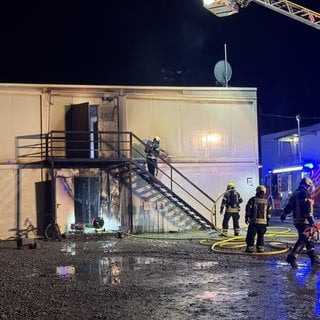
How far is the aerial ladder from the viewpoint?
1858 centimetres

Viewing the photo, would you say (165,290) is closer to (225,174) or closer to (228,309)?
(228,309)

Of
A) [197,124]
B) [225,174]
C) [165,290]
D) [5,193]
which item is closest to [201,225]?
[225,174]

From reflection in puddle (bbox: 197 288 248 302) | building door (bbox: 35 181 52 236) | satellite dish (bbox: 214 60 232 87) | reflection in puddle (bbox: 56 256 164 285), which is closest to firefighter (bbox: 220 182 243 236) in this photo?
reflection in puddle (bbox: 56 256 164 285)

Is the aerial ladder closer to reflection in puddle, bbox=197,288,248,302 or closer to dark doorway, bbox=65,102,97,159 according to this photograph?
dark doorway, bbox=65,102,97,159

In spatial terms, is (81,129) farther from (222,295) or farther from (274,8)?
(222,295)

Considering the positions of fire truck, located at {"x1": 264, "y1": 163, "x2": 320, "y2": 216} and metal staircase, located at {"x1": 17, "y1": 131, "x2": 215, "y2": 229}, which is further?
fire truck, located at {"x1": 264, "y1": 163, "x2": 320, "y2": 216}

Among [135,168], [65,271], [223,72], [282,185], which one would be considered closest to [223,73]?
[223,72]

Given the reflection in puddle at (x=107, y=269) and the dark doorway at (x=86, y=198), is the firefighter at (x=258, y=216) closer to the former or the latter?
the reflection in puddle at (x=107, y=269)


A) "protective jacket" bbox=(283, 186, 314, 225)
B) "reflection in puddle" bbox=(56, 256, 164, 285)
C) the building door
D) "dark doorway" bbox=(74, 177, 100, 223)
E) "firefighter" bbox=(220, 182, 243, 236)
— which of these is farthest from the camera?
"dark doorway" bbox=(74, 177, 100, 223)

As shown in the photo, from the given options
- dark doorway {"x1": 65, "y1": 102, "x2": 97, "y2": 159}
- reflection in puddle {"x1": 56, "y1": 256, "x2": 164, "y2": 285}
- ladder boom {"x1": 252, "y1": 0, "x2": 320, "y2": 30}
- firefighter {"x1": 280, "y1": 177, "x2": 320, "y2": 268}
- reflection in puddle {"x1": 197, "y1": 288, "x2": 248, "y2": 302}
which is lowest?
reflection in puddle {"x1": 197, "y1": 288, "x2": 248, "y2": 302}

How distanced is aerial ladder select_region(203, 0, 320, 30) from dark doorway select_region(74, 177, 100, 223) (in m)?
7.74

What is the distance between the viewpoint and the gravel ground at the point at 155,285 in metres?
6.97

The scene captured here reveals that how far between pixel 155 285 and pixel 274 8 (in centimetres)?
1353

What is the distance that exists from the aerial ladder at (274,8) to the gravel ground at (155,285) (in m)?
9.30
